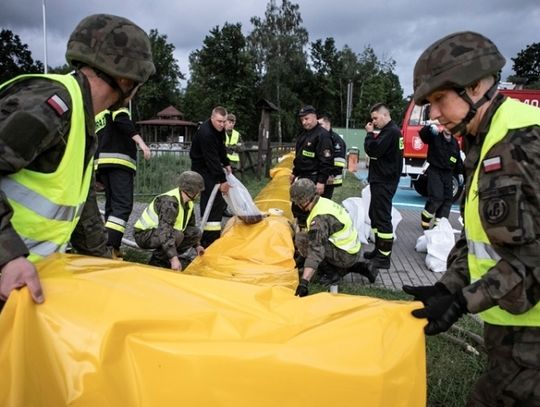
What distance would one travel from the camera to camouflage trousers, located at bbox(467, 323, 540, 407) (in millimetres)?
1648

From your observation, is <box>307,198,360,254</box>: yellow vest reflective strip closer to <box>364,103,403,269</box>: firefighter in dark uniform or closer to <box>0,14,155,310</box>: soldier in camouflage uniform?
<box>364,103,403,269</box>: firefighter in dark uniform

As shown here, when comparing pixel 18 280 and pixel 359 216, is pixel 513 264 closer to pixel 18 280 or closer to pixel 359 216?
pixel 18 280

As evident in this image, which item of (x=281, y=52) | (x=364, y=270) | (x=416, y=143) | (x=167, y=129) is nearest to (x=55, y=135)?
(x=364, y=270)

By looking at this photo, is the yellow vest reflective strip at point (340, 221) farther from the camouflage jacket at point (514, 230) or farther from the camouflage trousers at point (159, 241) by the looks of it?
the camouflage jacket at point (514, 230)

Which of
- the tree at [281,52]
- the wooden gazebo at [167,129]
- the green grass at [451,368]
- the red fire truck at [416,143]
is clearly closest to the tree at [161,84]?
the wooden gazebo at [167,129]

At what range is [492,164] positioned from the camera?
5.07 ft

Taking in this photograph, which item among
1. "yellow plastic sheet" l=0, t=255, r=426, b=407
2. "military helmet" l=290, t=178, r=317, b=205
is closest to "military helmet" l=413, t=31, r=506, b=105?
"yellow plastic sheet" l=0, t=255, r=426, b=407

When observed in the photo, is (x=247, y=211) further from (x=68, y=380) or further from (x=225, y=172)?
(x=68, y=380)

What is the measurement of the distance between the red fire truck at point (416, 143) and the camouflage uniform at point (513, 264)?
9.44m

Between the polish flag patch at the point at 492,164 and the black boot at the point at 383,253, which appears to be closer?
the polish flag patch at the point at 492,164

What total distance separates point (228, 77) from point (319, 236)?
48.5 m

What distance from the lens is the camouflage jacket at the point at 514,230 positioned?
1468 mm

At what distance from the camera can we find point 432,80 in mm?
1715

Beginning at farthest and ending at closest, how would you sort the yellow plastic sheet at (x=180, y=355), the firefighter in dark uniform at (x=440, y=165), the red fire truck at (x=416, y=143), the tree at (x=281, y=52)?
the tree at (x=281, y=52) < the red fire truck at (x=416, y=143) < the firefighter in dark uniform at (x=440, y=165) < the yellow plastic sheet at (x=180, y=355)
